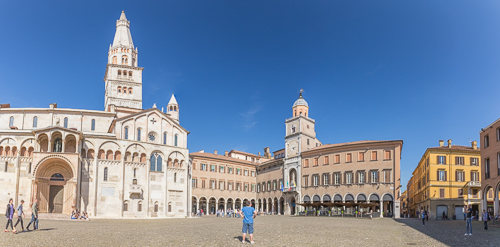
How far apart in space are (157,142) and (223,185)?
2361cm

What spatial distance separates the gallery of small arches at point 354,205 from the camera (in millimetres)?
52375

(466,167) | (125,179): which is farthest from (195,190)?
(466,167)

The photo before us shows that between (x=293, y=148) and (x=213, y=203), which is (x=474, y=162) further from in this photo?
(x=213, y=203)

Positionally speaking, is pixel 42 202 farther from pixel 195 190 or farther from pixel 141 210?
pixel 195 190

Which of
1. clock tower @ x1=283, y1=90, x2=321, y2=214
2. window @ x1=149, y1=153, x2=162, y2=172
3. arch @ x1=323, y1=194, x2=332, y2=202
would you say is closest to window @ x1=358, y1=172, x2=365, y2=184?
arch @ x1=323, y1=194, x2=332, y2=202

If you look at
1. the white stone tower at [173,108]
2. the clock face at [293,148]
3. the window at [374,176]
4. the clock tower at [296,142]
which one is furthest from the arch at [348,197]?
the white stone tower at [173,108]

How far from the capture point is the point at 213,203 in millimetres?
70750

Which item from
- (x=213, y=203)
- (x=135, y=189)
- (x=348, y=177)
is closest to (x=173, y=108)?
(x=213, y=203)

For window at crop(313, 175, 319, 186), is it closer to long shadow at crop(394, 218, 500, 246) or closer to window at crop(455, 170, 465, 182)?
window at crop(455, 170, 465, 182)

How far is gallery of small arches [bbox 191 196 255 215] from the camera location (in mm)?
67000

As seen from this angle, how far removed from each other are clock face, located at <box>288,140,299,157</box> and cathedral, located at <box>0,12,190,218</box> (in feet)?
67.6

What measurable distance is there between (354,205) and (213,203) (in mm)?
27146

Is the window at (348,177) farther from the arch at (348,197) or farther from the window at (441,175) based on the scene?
the window at (441,175)

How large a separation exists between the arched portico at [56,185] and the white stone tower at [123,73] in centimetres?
1731
